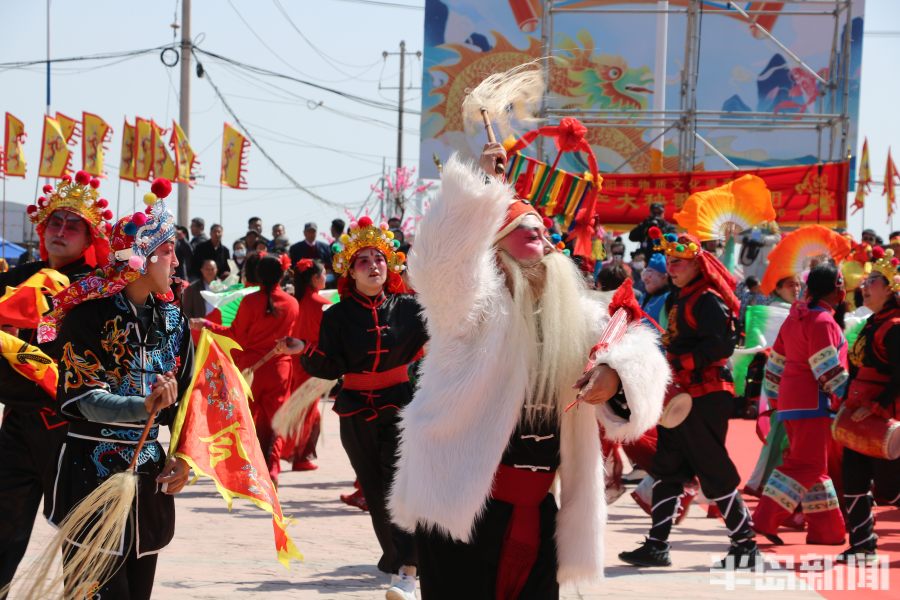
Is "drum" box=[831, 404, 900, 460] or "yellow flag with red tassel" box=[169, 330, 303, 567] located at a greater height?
"yellow flag with red tassel" box=[169, 330, 303, 567]

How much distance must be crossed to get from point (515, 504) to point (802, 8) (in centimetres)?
2576

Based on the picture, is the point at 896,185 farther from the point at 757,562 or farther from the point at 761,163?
the point at 757,562

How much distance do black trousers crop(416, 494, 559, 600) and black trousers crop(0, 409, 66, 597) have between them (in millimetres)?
2057

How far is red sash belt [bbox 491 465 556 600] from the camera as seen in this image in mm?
3789

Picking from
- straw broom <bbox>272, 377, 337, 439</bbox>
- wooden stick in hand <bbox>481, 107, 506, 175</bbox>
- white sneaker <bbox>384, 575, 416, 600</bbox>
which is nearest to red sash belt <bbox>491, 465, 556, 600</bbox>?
wooden stick in hand <bbox>481, 107, 506, 175</bbox>

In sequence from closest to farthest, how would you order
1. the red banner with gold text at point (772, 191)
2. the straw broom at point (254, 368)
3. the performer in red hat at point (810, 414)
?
the performer in red hat at point (810, 414) → the straw broom at point (254, 368) → the red banner with gold text at point (772, 191)

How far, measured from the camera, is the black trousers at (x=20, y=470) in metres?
5.05

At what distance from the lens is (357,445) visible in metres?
6.30

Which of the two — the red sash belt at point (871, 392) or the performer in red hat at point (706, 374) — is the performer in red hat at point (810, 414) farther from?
the performer in red hat at point (706, 374)

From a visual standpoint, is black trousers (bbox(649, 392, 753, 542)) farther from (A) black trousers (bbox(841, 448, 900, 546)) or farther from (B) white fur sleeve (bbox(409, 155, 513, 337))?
(B) white fur sleeve (bbox(409, 155, 513, 337))

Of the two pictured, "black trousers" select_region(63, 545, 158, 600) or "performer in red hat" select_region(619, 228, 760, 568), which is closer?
"black trousers" select_region(63, 545, 158, 600)

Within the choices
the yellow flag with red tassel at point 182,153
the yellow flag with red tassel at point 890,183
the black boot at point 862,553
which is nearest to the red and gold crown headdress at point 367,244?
the black boot at point 862,553

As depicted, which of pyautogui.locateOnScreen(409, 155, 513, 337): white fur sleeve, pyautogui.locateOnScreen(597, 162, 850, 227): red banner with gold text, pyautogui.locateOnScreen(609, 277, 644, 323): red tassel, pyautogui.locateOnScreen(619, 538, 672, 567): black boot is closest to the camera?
pyautogui.locateOnScreen(409, 155, 513, 337): white fur sleeve

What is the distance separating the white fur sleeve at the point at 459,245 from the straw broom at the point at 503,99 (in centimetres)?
48
